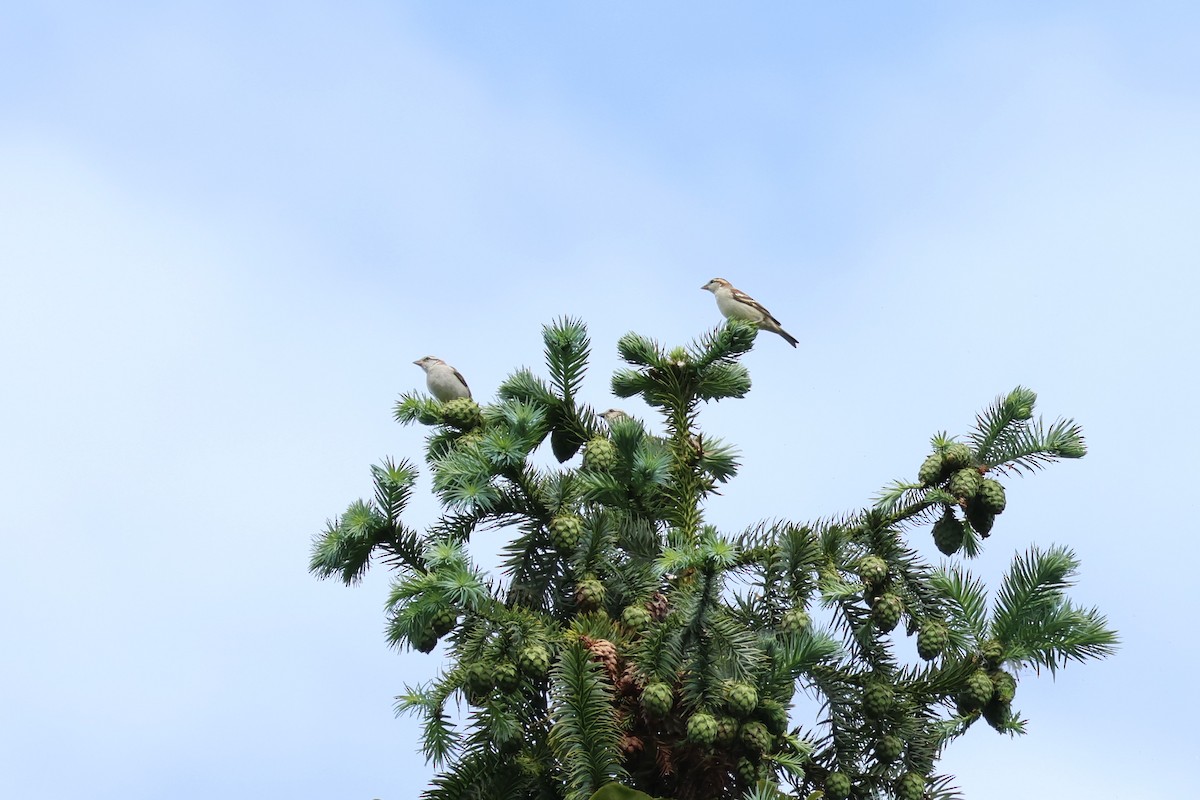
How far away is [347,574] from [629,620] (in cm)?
138

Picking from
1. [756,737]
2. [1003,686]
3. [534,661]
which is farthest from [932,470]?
[534,661]

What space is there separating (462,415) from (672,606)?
1.52 meters

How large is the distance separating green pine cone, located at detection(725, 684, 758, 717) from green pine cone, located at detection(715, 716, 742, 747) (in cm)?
3

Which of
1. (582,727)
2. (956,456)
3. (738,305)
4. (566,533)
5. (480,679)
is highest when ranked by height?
(738,305)

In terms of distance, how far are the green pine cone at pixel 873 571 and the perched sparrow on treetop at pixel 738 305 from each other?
3.78m

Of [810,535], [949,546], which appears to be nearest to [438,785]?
[810,535]

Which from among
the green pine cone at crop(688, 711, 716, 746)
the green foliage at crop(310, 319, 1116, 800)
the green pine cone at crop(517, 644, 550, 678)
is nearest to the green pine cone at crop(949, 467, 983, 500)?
the green foliage at crop(310, 319, 1116, 800)

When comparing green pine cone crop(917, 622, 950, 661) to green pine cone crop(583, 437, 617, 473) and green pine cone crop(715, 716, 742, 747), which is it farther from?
green pine cone crop(583, 437, 617, 473)

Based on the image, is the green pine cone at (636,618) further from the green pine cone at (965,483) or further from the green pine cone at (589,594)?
the green pine cone at (965,483)

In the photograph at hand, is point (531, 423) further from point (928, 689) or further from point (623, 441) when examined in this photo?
point (928, 689)

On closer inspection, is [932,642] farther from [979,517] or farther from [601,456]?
[601,456]

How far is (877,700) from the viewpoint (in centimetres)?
597

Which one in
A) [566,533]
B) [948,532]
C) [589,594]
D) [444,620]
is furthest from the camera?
[948,532]

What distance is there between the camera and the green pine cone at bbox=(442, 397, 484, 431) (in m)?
6.95
